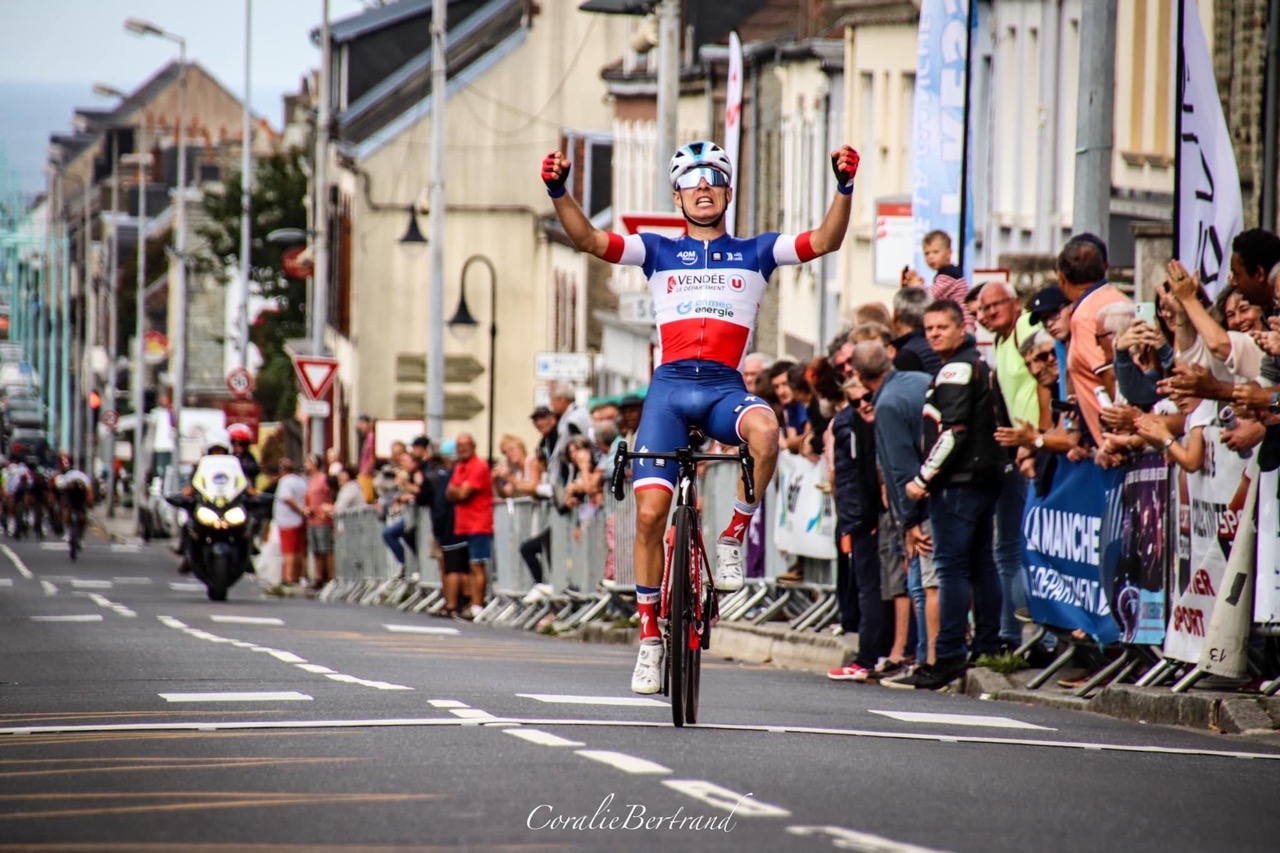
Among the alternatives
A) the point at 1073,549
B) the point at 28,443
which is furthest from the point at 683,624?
the point at 28,443

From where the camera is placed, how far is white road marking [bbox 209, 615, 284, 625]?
78.1 ft

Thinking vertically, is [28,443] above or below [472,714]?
below

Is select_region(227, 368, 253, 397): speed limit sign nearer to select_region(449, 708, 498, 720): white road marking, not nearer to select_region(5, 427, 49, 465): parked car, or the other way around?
select_region(449, 708, 498, 720): white road marking

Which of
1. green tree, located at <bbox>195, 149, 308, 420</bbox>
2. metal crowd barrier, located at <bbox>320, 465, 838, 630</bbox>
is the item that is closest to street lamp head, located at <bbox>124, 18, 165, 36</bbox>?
green tree, located at <bbox>195, 149, 308, 420</bbox>

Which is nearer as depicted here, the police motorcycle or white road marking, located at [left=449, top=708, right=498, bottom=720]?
white road marking, located at [left=449, top=708, right=498, bottom=720]

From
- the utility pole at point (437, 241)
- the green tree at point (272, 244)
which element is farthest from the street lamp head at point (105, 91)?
the utility pole at point (437, 241)

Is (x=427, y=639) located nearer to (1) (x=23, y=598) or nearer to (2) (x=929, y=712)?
(2) (x=929, y=712)

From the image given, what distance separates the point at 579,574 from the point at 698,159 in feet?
46.0

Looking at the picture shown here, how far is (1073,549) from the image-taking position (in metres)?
14.5

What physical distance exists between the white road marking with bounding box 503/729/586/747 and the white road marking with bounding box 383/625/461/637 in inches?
477

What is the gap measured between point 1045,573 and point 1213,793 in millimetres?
5875

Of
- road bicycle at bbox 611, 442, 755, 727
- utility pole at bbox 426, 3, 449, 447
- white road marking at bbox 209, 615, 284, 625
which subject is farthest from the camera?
utility pole at bbox 426, 3, 449, 447

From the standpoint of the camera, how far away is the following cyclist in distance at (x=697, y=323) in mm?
11406

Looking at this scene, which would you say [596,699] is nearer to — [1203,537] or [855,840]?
[1203,537]
